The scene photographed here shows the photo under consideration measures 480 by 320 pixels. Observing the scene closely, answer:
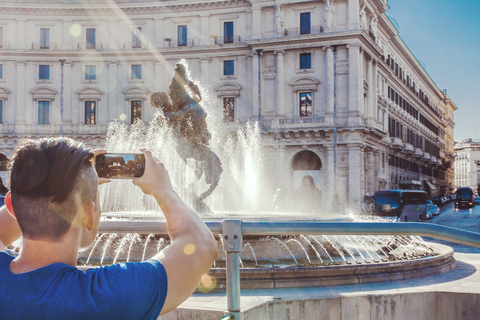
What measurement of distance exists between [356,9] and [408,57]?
20884mm

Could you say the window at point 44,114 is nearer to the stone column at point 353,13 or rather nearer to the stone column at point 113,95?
the stone column at point 113,95

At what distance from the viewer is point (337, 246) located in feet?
28.2

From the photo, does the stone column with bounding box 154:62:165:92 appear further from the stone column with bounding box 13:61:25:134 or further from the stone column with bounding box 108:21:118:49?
the stone column with bounding box 13:61:25:134

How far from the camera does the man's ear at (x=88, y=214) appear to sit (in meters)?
1.44

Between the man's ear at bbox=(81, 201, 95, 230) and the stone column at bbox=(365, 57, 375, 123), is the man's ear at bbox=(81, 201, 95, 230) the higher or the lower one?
the lower one

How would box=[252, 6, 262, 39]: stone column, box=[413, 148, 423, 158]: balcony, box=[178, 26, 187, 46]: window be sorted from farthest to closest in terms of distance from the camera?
box=[413, 148, 423, 158]: balcony < box=[178, 26, 187, 46]: window < box=[252, 6, 262, 39]: stone column

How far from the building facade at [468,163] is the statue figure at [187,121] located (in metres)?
144

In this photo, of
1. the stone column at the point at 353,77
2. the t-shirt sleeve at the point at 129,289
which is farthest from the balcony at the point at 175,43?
the t-shirt sleeve at the point at 129,289

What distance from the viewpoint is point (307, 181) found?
3906 cm

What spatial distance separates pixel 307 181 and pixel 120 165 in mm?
37817

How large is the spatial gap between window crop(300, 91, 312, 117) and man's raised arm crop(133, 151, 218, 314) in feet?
125

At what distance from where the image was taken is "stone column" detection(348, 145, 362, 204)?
36.9 m

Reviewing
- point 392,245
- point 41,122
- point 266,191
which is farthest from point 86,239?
point 41,122

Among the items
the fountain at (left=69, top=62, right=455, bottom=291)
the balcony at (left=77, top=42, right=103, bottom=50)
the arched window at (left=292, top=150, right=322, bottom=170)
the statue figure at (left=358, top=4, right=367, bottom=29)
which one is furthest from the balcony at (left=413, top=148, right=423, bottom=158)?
the fountain at (left=69, top=62, right=455, bottom=291)
